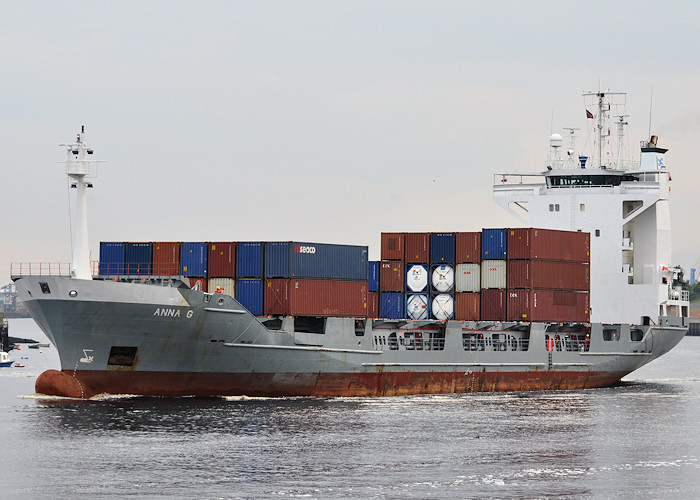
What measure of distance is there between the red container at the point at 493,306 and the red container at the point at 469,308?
249mm

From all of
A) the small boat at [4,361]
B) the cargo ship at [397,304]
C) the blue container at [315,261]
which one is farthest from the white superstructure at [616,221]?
the small boat at [4,361]

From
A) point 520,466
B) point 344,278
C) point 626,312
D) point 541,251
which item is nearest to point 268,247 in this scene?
point 344,278

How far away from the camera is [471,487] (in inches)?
1204

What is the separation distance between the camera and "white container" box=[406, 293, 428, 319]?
5422cm

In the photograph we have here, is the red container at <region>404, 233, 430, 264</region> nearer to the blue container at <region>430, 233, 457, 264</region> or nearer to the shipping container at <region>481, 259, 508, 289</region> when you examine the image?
the blue container at <region>430, 233, 457, 264</region>

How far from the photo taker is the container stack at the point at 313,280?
1861 inches

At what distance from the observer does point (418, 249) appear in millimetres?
55062

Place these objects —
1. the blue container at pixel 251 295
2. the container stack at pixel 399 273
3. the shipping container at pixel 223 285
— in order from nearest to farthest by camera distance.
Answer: the blue container at pixel 251 295, the container stack at pixel 399 273, the shipping container at pixel 223 285

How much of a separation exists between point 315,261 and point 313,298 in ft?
5.35

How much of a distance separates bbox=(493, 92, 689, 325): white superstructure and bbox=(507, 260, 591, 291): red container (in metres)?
5.44

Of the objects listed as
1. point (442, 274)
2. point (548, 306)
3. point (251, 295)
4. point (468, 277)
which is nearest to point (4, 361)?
point (442, 274)

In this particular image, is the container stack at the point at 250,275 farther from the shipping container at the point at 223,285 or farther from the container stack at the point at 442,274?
the container stack at the point at 442,274

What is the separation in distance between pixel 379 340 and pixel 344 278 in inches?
152

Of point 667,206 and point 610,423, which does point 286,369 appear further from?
point 667,206
